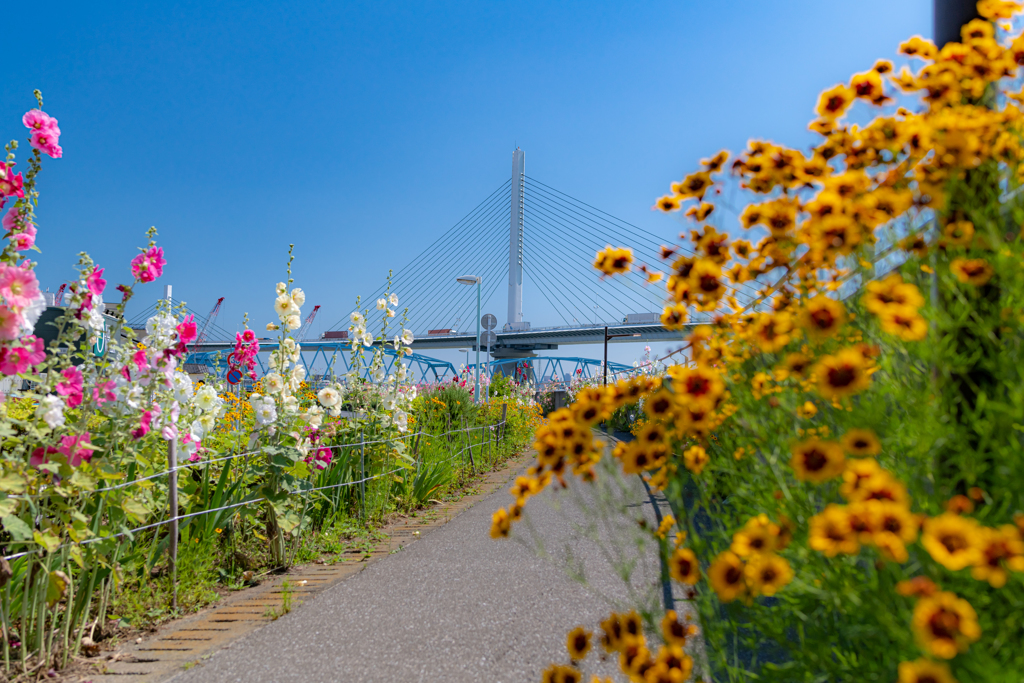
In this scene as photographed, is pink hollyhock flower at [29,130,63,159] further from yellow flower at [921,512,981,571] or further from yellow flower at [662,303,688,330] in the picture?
yellow flower at [921,512,981,571]

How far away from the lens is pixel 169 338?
303 cm

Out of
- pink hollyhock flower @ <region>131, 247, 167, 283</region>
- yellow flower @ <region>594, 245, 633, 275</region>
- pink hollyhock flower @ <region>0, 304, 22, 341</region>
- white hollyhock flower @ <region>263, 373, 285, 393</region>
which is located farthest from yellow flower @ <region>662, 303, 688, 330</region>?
white hollyhock flower @ <region>263, 373, 285, 393</region>

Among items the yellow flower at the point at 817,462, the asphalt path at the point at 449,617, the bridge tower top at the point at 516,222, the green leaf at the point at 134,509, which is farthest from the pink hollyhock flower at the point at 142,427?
the bridge tower top at the point at 516,222

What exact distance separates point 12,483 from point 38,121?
5.04ft

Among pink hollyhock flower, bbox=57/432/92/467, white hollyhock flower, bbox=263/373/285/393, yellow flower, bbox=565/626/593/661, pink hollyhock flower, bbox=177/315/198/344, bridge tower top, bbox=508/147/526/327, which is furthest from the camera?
bridge tower top, bbox=508/147/526/327

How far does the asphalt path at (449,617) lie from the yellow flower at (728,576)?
1.51 feet

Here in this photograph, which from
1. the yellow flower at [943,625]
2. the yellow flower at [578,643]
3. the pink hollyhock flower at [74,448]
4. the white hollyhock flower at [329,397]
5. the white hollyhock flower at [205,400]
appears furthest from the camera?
the white hollyhock flower at [329,397]

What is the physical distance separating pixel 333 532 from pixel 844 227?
4.18m

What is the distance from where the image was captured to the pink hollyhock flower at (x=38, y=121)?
267cm

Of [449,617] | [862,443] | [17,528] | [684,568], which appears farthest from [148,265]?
[862,443]

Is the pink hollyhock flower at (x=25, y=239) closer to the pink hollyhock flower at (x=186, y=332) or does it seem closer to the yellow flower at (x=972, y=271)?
the pink hollyhock flower at (x=186, y=332)

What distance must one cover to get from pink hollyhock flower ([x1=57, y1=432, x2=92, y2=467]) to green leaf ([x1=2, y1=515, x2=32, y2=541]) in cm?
29

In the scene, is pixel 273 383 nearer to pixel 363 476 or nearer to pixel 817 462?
pixel 363 476

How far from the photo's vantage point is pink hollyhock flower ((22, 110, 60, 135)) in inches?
105
